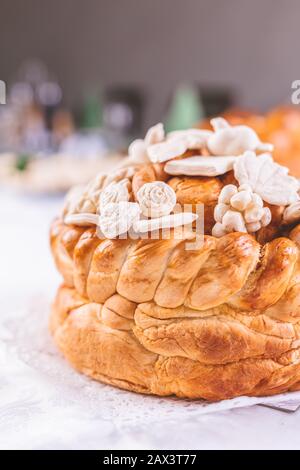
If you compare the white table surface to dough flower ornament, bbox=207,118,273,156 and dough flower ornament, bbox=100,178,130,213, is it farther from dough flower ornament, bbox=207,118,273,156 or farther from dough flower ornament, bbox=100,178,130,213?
dough flower ornament, bbox=207,118,273,156

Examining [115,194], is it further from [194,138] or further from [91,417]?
[91,417]

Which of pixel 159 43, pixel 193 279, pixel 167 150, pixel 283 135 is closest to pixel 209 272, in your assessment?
pixel 193 279

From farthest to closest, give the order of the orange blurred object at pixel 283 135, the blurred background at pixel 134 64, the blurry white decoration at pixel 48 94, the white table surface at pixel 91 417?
the blurry white decoration at pixel 48 94 → the blurred background at pixel 134 64 → the orange blurred object at pixel 283 135 → the white table surface at pixel 91 417

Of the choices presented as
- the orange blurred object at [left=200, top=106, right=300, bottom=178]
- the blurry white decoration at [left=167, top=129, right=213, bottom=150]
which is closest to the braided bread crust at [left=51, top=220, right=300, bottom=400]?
the blurry white decoration at [left=167, top=129, right=213, bottom=150]

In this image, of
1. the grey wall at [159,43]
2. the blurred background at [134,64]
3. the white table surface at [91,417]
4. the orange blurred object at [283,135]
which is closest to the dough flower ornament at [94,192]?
the white table surface at [91,417]

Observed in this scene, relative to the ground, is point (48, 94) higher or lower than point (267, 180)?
higher

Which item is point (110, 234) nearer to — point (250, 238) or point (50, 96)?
point (250, 238)

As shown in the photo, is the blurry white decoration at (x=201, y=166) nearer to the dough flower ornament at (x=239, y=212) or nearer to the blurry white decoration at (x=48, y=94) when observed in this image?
the dough flower ornament at (x=239, y=212)
